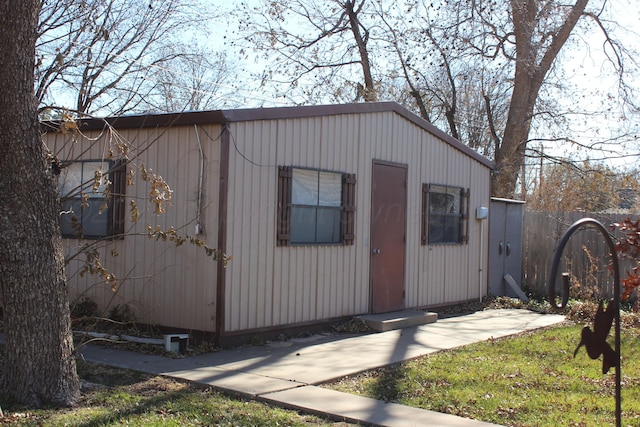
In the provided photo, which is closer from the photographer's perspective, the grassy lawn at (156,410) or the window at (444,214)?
the grassy lawn at (156,410)

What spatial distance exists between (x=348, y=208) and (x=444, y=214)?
10.1 ft

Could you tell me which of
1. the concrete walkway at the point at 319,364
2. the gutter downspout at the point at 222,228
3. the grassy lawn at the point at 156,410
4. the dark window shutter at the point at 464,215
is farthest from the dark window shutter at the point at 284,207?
the dark window shutter at the point at 464,215

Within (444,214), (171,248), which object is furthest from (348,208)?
(444,214)

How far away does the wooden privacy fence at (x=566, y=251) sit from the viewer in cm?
1483

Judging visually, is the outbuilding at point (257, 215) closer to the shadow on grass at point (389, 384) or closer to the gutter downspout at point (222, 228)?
the gutter downspout at point (222, 228)

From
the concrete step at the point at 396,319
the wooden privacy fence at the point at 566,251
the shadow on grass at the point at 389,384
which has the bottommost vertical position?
the shadow on grass at the point at 389,384

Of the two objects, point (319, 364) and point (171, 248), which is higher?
point (171, 248)

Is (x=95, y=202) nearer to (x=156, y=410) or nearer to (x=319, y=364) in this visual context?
(x=319, y=364)

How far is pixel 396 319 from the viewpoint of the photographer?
10.4m

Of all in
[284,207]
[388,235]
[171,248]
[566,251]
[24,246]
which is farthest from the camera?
[566,251]

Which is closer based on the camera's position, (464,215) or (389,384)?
(389,384)

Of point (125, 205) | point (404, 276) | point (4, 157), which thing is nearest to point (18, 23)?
point (4, 157)

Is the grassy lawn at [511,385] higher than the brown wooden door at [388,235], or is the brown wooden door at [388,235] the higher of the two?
the brown wooden door at [388,235]

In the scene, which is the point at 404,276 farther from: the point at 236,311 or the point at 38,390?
the point at 38,390
